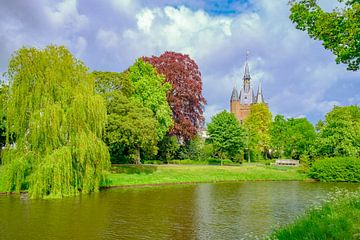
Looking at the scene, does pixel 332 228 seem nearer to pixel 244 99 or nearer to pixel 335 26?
pixel 335 26

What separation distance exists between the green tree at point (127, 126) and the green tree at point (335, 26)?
21367 millimetres

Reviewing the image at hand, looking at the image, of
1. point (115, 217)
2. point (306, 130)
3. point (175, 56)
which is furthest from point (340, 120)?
point (115, 217)

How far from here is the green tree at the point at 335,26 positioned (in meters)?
11.0

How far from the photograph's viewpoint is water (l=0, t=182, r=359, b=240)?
49.4 feet

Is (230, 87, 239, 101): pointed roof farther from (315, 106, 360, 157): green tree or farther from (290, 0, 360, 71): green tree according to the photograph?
(290, 0, 360, 71): green tree

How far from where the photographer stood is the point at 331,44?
11883 millimetres

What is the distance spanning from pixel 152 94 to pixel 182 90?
7704 mm

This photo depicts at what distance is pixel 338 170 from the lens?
40688mm

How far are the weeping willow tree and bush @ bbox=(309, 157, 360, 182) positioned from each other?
27192 millimetres

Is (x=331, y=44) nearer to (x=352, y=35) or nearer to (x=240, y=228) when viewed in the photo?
(x=352, y=35)

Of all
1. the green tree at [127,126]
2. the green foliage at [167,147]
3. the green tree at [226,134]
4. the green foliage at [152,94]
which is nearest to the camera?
the green tree at [127,126]

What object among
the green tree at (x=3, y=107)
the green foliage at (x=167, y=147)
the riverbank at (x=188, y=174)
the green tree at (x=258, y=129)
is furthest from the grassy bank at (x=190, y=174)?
the green tree at (x=258, y=129)

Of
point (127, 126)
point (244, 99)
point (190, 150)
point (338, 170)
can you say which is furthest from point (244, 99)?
point (127, 126)

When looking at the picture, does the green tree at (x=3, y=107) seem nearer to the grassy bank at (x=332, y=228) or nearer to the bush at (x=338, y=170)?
the grassy bank at (x=332, y=228)
